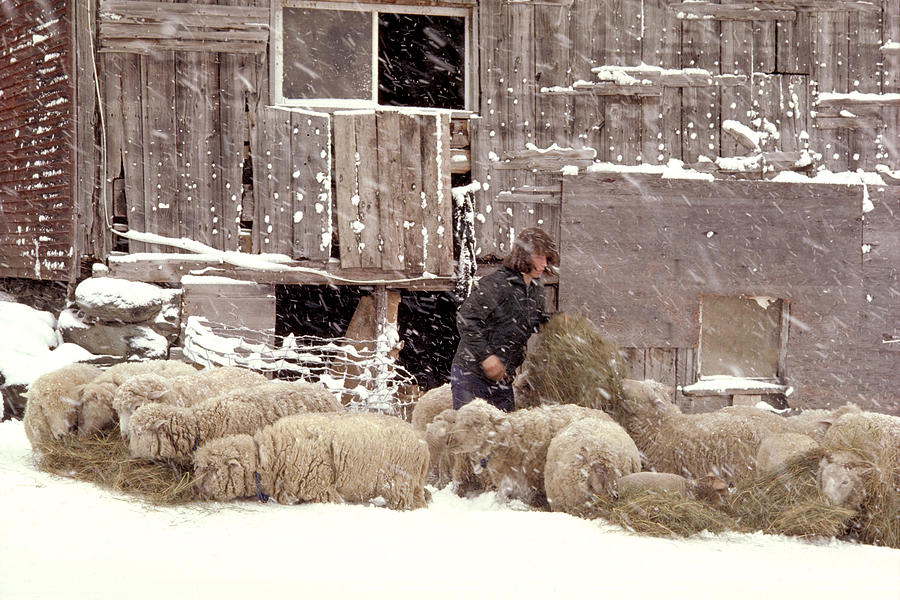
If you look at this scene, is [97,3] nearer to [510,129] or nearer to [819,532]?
[510,129]

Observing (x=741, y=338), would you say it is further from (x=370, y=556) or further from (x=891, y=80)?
(x=370, y=556)

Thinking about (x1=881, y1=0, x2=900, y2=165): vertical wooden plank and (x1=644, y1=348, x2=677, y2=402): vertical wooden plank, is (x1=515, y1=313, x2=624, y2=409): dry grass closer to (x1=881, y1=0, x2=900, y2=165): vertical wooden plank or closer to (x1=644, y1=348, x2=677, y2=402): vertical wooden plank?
(x1=644, y1=348, x2=677, y2=402): vertical wooden plank

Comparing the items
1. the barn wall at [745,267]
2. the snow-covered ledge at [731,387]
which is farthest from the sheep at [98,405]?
the snow-covered ledge at [731,387]

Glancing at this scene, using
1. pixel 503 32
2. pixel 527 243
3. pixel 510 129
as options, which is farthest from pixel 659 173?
pixel 527 243

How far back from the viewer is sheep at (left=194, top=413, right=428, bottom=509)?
405cm

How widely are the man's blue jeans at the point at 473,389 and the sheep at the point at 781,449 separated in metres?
1.80

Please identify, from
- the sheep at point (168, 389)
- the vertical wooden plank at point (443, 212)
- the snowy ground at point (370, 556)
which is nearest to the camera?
the snowy ground at point (370, 556)

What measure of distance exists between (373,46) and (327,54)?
1.60 feet

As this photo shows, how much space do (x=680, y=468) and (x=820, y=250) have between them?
14.9 ft

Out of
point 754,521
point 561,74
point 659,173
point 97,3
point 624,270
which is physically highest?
point 97,3

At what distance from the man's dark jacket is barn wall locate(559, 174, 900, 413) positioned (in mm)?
2426

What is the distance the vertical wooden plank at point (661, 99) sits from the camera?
8.36 metres

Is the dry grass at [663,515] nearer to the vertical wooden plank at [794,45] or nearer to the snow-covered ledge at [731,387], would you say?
the snow-covered ledge at [731,387]

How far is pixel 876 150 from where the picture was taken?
8562 millimetres
